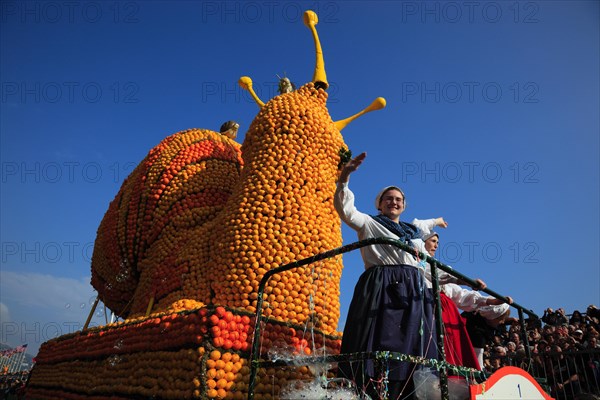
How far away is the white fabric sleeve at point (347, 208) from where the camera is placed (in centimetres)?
367

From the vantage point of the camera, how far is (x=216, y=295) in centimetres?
488

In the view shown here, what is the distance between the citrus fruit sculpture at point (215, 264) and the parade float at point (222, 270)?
2 centimetres

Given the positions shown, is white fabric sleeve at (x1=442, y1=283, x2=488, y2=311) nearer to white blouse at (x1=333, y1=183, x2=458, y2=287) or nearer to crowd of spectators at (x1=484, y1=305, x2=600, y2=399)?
white blouse at (x1=333, y1=183, x2=458, y2=287)

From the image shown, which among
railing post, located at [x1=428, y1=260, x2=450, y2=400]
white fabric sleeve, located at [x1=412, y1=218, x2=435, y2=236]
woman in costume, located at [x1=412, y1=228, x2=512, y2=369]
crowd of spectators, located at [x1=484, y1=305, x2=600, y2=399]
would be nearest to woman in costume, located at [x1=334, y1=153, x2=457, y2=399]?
woman in costume, located at [x1=412, y1=228, x2=512, y2=369]

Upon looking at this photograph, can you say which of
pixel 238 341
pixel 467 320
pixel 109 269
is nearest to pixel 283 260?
pixel 238 341

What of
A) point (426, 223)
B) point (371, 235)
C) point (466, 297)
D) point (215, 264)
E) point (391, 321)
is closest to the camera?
point (391, 321)

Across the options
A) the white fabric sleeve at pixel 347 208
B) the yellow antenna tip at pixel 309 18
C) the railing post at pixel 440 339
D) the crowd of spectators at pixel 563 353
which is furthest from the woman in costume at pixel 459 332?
the yellow antenna tip at pixel 309 18

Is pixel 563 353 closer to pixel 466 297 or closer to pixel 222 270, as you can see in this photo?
pixel 466 297

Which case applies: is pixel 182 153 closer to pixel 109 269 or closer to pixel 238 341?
pixel 109 269

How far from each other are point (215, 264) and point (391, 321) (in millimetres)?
2497

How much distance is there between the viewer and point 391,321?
3.15m

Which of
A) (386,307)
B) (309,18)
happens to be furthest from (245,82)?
(386,307)

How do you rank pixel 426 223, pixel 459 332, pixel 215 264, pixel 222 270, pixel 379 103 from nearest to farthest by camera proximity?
pixel 459 332 < pixel 222 270 < pixel 215 264 < pixel 426 223 < pixel 379 103

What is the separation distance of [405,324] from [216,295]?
2398 millimetres
